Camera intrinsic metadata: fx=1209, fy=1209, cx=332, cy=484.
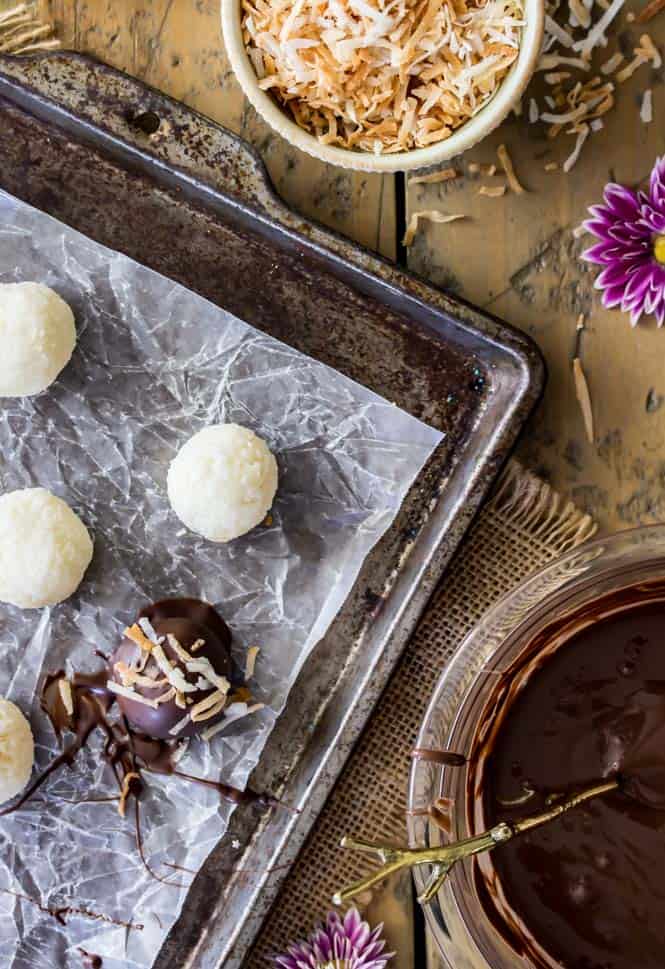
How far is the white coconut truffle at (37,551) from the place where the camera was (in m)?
1.48

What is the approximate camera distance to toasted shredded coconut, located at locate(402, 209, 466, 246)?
1.54 m

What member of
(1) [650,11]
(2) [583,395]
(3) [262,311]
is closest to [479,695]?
(2) [583,395]

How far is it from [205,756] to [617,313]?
77 centimetres

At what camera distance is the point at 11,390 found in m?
1.50

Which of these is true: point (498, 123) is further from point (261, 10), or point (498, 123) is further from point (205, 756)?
point (205, 756)

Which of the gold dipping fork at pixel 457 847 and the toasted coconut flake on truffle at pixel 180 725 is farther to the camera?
the toasted coconut flake on truffle at pixel 180 725

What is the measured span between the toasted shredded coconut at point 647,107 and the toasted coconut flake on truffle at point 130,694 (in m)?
0.95

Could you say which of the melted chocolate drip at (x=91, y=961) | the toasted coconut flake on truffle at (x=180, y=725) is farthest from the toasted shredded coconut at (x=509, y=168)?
the melted chocolate drip at (x=91, y=961)

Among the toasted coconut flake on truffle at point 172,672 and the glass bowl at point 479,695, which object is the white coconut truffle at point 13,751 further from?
the glass bowl at point 479,695

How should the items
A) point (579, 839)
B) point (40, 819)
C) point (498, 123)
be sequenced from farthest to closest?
point (40, 819) → point (498, 123) → point (579, 839)

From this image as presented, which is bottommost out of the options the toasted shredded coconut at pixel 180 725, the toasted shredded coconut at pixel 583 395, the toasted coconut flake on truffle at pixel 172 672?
the toasted shredded coconut at pixel 180 725

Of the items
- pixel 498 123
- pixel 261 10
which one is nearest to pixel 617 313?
pixel 498 123

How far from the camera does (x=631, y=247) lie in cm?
153

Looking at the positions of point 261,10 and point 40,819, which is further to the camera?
point 40,819
